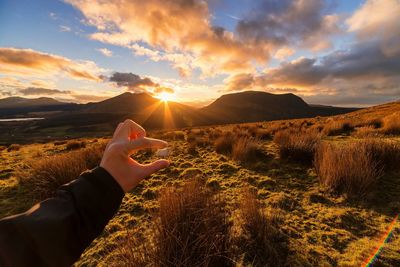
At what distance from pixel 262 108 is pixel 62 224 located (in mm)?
177619

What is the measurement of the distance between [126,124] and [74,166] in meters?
5.55

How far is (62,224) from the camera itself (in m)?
0.66

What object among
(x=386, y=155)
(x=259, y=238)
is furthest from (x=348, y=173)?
(x=259, y=238)

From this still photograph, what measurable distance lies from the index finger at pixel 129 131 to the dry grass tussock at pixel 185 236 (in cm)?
130

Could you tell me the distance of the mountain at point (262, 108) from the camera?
497 ft

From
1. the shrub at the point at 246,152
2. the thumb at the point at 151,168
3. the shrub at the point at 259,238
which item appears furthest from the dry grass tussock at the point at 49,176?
the thumb at the point at 151,168

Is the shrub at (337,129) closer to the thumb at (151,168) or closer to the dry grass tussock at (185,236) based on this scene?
the dry grass tussock at (185,236)

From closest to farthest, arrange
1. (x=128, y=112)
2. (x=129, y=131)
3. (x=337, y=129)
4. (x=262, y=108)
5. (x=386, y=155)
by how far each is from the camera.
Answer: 1. (x=129, y=131)
2. (x=386, y=155)
3. (x=337, y=129)
4. (x=128, y=112)
5. (x=262, y=108)

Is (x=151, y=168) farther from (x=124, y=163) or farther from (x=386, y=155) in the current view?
(x=386, y=155)

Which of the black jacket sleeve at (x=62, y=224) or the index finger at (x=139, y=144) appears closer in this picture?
the black jacket sleeve at (x=62, y=224)

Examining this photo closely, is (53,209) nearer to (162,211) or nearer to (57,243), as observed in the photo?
(57,243)

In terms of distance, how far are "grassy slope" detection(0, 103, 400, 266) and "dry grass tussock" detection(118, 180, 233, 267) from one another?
0.22 m

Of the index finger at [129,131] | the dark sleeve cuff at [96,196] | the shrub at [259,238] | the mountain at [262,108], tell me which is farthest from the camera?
the mountain at [262,108]

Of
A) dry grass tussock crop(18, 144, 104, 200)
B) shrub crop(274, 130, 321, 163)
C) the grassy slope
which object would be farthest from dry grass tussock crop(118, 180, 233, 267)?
shrub crop(274, 130, 321, 163)
